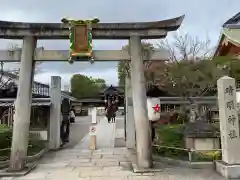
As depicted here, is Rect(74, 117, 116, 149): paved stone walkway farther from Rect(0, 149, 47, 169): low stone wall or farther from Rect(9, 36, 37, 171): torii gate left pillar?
Rect(9, 36, 37, 171): torii gate left pillar

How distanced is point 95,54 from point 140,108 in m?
2.59

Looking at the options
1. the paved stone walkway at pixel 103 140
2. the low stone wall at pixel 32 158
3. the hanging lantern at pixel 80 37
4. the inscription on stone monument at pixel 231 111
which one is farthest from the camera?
the paved stone walkway at pixel 103 140

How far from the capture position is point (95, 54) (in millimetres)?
11070

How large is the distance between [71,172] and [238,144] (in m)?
5.39

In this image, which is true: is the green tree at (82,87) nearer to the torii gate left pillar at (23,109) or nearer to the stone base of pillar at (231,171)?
the torii gate left pillar at (23,109)

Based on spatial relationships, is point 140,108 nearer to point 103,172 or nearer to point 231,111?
point 103,172

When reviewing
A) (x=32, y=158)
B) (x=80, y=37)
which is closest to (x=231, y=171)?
(x=80, y=37)

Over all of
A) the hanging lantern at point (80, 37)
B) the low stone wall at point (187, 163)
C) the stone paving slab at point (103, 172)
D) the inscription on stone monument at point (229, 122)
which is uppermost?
the hanging lantern at point (80, 37)

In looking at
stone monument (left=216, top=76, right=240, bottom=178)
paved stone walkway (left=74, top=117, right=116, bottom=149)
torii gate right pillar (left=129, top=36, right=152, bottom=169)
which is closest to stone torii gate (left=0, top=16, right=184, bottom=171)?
torii gate right pillar (left=129, top=36, right=152, bottom=169)

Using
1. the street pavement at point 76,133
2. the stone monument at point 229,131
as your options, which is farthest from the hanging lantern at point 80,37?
the street pavement at point 76,133

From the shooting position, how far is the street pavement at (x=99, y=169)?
9.19m

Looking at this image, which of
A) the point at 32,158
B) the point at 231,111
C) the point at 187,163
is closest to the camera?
the point at 231,111

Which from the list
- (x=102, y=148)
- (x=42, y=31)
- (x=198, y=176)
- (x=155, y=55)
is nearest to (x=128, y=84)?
(x=102, y=148)

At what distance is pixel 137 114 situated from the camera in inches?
415
